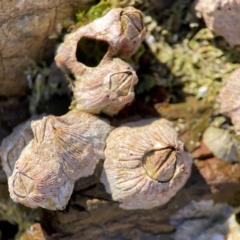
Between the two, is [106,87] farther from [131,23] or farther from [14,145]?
[14,145]

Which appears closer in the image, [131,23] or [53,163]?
[53,163]

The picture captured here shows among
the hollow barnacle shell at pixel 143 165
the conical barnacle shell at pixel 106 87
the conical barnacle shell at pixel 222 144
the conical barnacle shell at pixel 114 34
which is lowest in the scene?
the conical barnacle shell at pixel 222 144

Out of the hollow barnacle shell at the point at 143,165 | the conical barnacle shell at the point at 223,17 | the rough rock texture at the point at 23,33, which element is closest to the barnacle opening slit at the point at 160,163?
the hollow barnacle shell at the point at 143,165

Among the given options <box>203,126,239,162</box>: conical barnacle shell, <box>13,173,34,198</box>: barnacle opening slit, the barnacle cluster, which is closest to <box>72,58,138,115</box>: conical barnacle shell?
the barnacle cluster

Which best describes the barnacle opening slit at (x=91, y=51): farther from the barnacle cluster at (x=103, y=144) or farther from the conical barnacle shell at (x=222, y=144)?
the conical barnacle shell at (x=222, y=144)

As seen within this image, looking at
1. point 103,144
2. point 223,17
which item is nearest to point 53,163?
point 103,144
